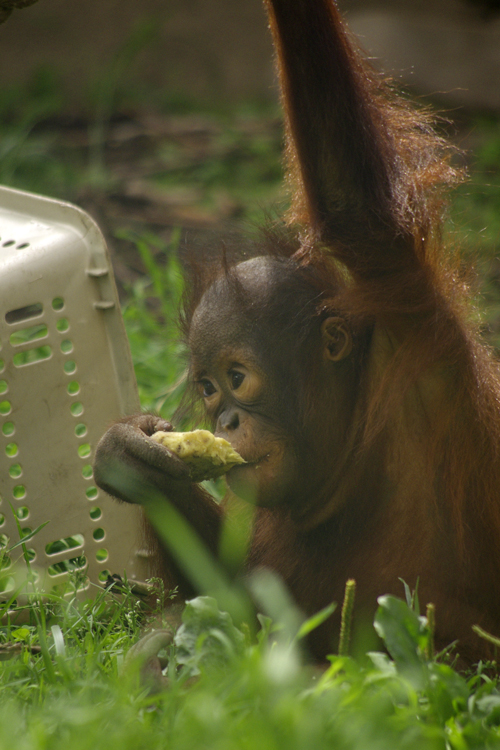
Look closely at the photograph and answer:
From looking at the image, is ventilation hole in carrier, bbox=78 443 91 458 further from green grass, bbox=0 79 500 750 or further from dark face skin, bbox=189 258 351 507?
dark face skin, bbox=189 258 351 507

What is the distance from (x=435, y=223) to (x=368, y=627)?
48.5 inches

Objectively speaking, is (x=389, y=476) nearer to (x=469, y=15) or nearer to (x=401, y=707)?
(x=401, y=707)

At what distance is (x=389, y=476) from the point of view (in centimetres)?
251

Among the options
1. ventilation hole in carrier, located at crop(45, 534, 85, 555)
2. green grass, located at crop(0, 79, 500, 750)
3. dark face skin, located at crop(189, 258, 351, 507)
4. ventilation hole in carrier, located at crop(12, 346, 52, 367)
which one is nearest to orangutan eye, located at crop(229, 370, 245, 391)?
dark face skin, located at crop(189, 258, 351, 507)

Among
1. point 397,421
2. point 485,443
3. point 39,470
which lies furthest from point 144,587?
point 485,443

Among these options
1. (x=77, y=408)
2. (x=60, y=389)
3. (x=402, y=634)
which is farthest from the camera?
(x=77, y=408)

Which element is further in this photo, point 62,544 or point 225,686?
point 62,544

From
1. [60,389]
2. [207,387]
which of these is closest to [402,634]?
[207,387]

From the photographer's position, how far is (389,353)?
2516mm

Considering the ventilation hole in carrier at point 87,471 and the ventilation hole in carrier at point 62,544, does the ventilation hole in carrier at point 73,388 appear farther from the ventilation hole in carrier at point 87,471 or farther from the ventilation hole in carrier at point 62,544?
the ventilation hole in carrier at point 62,544

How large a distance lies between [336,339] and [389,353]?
0.60 feet

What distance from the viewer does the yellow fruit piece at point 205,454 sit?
249 cm

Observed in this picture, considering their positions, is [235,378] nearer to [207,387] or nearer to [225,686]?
[207,387]

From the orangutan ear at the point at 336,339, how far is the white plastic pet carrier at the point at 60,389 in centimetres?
91
